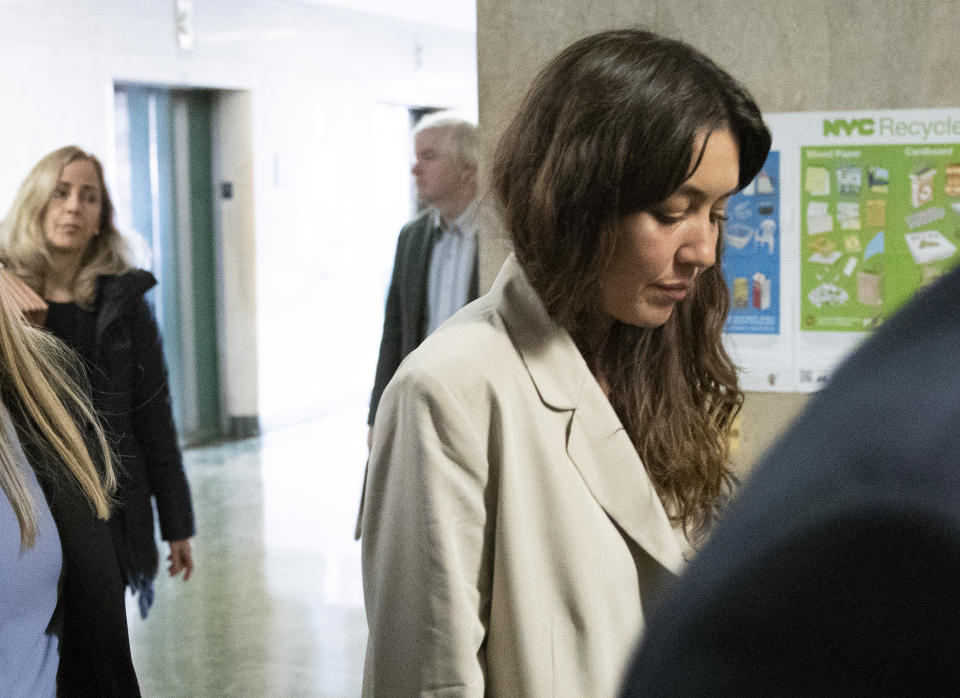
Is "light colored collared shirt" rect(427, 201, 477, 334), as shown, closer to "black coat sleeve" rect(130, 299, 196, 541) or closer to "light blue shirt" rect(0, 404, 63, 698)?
"black coat sleeve" rect(130, 299, 196, 541)

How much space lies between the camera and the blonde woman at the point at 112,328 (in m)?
3.53

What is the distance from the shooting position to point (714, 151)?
4.49ft

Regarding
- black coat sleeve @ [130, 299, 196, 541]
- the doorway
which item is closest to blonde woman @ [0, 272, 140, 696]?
black coat sleeve @ [130, 299, 196, 541]

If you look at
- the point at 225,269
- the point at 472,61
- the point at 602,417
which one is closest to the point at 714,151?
the point at 602,417

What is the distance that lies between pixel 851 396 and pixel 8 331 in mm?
1724

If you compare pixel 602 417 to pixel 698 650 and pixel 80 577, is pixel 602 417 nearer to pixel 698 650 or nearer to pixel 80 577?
pixel 80 577

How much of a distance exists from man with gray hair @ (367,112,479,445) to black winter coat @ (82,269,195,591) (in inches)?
33.0

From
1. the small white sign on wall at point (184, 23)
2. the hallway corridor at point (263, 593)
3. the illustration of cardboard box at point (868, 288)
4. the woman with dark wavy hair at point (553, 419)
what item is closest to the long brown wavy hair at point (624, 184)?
the woman with dark wavy hair at point (553, 419)

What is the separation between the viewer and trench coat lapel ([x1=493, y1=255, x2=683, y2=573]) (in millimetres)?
1394

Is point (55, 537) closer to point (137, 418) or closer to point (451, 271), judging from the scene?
point (137, 418)

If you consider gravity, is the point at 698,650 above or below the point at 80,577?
above

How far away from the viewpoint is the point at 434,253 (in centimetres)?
437

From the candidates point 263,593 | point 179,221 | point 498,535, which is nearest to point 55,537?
point 498,535

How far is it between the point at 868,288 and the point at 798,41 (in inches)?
21.4
